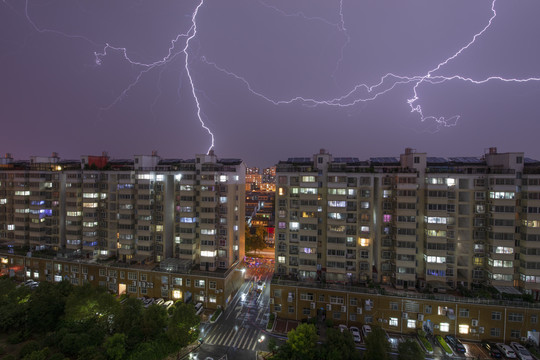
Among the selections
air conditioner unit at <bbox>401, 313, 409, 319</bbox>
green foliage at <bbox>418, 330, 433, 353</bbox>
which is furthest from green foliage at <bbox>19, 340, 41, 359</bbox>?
green foliage at <bbox>418, 330, 433, 353</bbox>

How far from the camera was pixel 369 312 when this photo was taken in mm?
→ 30656

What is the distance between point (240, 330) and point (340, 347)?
1277 cm

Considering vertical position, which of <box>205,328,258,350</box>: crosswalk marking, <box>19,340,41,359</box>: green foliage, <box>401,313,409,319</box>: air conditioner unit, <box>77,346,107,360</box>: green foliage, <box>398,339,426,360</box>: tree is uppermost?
<box>398,339,426,360</box>: tree

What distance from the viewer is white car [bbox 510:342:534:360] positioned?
82.9ft

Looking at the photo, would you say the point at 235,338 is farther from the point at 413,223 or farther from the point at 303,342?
the point at 413,223

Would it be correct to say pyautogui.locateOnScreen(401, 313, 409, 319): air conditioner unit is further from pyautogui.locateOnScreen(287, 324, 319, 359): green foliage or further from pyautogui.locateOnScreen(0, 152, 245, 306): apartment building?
pyautogui.locateOnScreen(0, 152, 245, 306): apartment building

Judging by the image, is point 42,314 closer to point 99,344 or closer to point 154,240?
point 99,344

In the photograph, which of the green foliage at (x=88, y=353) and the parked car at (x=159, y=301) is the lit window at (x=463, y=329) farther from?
the green foliage at (x=88, y=353)

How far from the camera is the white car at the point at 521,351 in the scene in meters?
25.3

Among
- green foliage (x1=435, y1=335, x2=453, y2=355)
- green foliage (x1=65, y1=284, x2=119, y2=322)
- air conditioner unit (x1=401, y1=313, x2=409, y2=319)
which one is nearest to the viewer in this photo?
green foliage (x1=435, y1=335, x2=453, y2=355)

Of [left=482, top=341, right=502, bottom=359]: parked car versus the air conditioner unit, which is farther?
the air conditioner unit

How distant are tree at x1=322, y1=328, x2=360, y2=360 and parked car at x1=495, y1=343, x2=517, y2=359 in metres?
16.5

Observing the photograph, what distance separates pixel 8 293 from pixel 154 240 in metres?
17.6

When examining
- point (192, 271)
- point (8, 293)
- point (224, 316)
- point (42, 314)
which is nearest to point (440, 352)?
point (224, 316)
